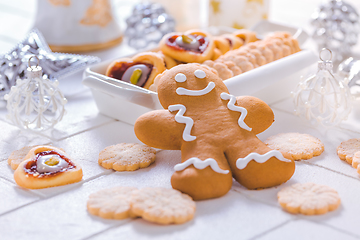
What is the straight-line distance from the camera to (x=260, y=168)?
726mm

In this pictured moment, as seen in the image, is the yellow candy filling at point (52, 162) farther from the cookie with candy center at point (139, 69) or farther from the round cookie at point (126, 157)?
the cookie with candy center at point (139, 69)

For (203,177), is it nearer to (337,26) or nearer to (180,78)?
(180,78)

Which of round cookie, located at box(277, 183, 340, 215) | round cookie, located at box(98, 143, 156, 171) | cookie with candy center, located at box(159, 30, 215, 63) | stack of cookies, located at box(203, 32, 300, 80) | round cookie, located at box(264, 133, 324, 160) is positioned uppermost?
cookie with candy center, located at box(159, 30, 215, 63)

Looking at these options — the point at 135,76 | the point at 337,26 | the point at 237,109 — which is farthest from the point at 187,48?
the point at 337,26

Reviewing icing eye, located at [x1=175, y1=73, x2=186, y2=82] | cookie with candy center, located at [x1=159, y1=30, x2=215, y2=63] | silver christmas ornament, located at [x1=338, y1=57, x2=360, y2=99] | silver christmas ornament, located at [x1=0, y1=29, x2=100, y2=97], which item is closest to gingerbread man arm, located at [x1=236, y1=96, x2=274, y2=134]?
icing eye, located at [x1=175, y1=73, x2=186, y2=82]

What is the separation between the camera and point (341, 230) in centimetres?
65

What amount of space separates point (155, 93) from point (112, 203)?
0.94 feet

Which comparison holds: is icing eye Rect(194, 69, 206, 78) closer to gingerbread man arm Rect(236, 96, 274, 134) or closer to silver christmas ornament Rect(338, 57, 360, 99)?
gingerbread man arm Rect(236, 96, 274, 134)

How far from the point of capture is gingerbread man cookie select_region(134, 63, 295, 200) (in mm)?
715

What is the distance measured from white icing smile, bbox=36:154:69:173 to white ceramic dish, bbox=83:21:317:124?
21cm

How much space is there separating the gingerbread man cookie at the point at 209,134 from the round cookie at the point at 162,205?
2 cm

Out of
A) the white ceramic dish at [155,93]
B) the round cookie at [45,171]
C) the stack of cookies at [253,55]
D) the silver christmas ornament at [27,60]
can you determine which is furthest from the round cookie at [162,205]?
the silver christmas ornament at [27,60]

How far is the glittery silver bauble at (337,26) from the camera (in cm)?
129

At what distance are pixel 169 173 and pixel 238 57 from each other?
36 cm
